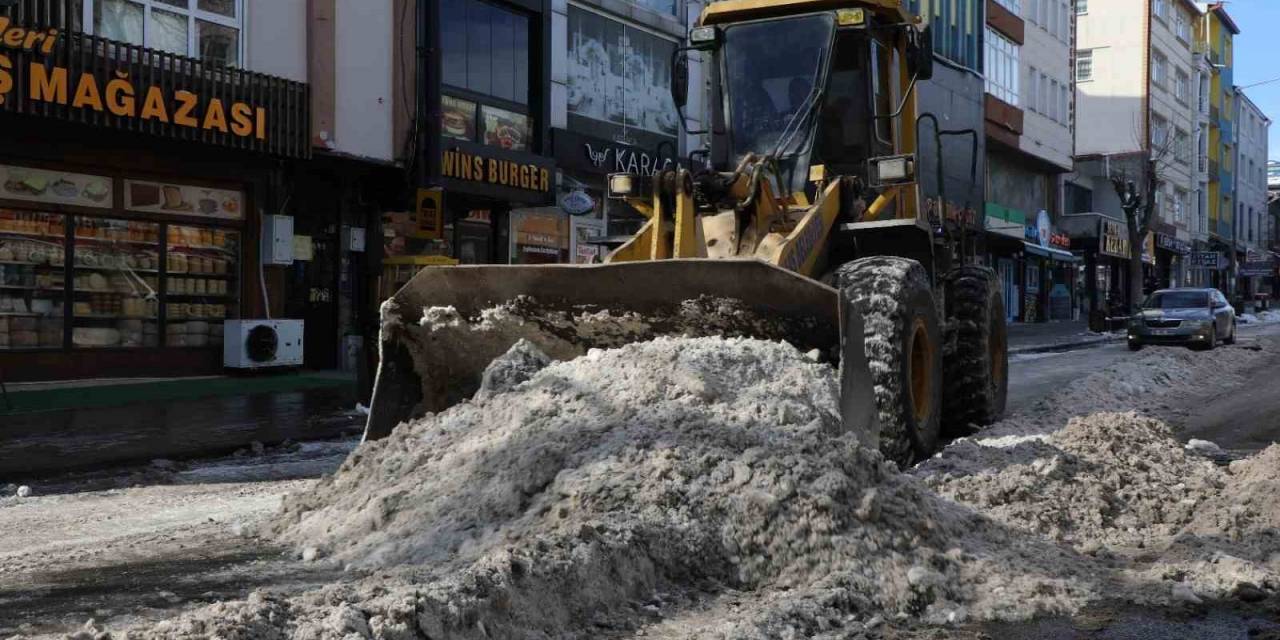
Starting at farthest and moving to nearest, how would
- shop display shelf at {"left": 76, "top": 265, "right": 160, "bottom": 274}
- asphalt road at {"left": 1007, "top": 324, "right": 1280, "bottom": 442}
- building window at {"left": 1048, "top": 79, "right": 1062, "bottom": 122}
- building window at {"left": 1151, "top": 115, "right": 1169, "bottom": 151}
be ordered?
building window at {"left": 1151, "top": 115, "right": 1169, "bottom": 151} < building window at {"left": 1048, "top": 79, "right": 1062, "bottom": 122} < shop display shelf at {"left": 76, "top": 265, "right": 160, "bottom": 274} < asphalt road at {"left": 1007, "top": 324, "right": 1280, "bottom": 442}

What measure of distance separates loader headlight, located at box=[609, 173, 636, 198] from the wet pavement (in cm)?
436

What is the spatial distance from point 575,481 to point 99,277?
526 inches

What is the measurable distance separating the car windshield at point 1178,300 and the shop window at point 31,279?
21.0 metres

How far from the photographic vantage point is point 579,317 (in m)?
7.04

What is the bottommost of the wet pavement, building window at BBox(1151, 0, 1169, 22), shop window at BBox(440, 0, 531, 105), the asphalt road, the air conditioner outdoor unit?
the wet pavement

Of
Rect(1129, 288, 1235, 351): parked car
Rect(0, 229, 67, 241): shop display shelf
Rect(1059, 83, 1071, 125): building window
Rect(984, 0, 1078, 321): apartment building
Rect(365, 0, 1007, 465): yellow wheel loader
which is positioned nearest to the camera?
Rect(365, 0, 1007, 465): yellow wheel loader

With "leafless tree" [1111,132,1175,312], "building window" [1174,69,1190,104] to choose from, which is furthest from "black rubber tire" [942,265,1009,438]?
"building window" [1174,69,1190,104]

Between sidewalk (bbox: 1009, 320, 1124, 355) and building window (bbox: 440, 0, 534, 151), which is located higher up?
building window (bbox: 440, 0, 534, 151)

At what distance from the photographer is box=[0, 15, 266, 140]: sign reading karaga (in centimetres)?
1359

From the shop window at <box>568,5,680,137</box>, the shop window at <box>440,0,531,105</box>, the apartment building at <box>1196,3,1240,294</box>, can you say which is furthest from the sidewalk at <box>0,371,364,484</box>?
the apartment building at <box>1196,3,1240,294</box>

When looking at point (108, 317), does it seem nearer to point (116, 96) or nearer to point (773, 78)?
point (116, 96)

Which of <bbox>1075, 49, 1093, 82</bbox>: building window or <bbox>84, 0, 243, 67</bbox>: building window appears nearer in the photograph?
<bbox>84, 0, 243, 67</bbox>: building window

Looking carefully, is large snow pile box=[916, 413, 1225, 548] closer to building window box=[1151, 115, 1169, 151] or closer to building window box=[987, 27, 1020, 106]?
building window box=[987, 27, 1020, 106]

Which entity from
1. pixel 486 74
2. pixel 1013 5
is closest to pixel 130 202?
pixel 486 74
